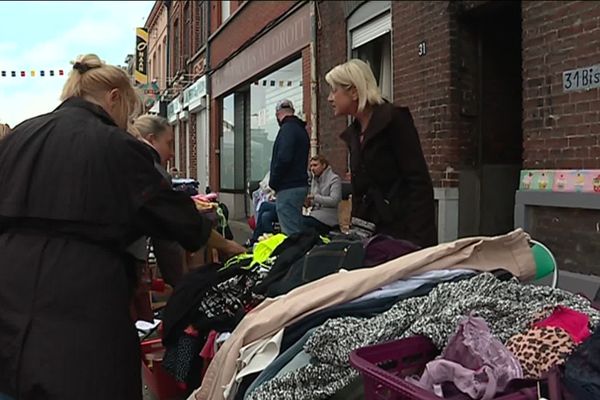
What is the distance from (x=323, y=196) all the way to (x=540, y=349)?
5.67 m

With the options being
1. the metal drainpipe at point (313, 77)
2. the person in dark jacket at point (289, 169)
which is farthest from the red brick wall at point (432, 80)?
the metal drainpipe at point (313, 77)

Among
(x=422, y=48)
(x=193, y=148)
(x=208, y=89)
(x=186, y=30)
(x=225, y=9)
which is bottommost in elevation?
(x=422, y=48)

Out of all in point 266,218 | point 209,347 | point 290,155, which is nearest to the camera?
point 209,347

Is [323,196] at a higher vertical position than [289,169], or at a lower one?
lower

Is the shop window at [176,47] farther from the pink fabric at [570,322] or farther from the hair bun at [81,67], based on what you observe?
the pink fabric at [570,322]

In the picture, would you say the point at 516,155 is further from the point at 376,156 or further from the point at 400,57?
the point at 376,156

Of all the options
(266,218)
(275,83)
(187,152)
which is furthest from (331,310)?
(187,152)

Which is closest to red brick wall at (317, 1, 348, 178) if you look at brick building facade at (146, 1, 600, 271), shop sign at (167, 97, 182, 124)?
brick building facade at (146, 1, 600, 271)

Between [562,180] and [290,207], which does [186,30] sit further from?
[562,180]

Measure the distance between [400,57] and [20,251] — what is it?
21.6ft

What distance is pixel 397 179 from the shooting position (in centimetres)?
334

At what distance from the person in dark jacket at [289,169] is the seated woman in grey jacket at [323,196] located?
19cm

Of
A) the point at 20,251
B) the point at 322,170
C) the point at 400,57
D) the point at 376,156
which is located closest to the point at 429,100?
the point at 400,57

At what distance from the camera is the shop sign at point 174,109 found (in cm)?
2647
